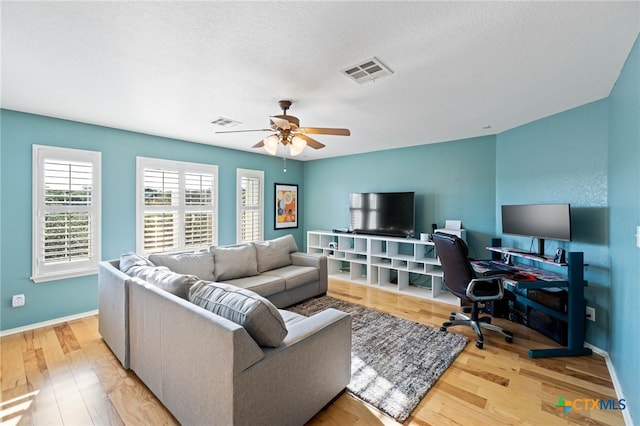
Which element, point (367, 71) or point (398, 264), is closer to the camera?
point (367, 71)

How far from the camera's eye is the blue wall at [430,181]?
418 centimetres

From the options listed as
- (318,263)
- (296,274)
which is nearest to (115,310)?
(296,274)

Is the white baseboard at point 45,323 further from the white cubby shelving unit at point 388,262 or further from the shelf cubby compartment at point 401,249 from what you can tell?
the shelf cubby compartment at point 401,249

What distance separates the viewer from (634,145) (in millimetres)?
1826

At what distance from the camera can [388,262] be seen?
502 centimetres

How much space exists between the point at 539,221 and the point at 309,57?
292 cm

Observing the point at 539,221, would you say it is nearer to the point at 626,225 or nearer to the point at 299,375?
the point at 626,225

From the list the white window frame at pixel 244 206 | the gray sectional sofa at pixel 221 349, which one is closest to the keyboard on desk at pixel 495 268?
the gray sectional sofa at pixel 221 349

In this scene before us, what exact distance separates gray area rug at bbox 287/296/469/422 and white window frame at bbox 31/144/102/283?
2749 mm

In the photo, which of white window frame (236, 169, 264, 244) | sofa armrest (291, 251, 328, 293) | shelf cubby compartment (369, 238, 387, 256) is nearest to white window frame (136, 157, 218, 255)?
white window frame (236, 169, 264, 244)

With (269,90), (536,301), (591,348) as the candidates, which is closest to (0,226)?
(269,90)

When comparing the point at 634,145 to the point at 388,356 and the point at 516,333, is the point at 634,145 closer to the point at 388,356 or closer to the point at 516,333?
the point at 516,333

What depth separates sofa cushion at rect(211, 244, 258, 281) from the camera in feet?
11.6

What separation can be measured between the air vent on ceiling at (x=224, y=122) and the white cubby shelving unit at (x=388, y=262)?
2753 mm
